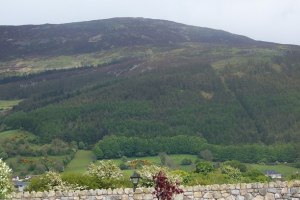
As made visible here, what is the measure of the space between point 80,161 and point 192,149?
125ft

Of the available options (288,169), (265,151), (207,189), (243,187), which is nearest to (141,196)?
(207,189)

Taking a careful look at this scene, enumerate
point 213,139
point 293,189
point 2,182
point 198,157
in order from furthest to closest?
point 213,139, point 198,157, point 293,189, point 2,182

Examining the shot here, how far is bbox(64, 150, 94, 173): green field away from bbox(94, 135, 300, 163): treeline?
10.7 feet

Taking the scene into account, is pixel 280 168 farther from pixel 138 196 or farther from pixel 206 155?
pixel 138 196

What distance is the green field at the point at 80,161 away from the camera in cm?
13702

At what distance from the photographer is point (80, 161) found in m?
153

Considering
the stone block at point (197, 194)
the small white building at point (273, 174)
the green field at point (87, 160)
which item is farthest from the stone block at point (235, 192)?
the green field at point (87, 160)

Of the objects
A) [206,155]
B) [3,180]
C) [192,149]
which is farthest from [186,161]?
[3,180]

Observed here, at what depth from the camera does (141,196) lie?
26.9 m

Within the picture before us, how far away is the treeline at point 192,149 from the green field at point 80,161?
10.7ft

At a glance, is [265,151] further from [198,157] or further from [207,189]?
[207,189]

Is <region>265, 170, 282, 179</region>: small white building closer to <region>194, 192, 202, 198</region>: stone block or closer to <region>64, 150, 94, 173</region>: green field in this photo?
<region>64, 150, 94, 173</region>: green field

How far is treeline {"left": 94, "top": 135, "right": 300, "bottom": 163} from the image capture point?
166625mm

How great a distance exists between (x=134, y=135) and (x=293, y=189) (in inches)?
6651
